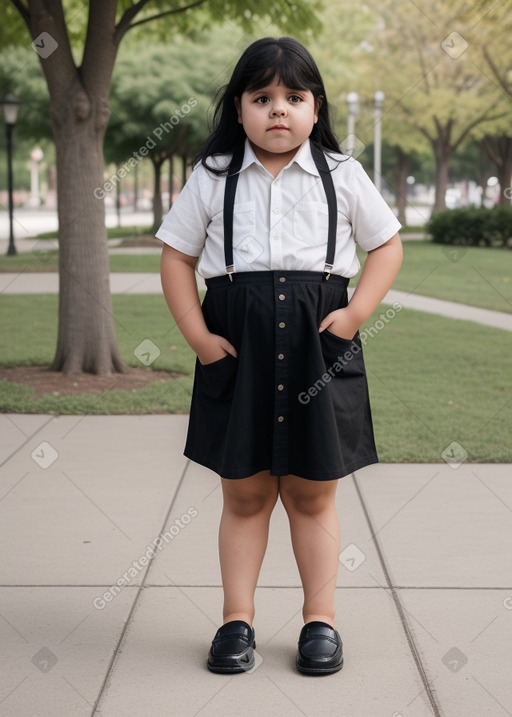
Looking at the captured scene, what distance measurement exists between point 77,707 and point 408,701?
0.90m

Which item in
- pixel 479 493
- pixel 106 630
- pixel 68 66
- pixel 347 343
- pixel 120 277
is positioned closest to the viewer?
pixel 347 343

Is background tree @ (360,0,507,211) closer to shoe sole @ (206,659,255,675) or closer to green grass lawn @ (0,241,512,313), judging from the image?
green grass lawn @ (0,241,512,313)

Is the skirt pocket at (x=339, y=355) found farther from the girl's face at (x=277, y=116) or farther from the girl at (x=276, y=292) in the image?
the girl's face at (x=277, y=116)

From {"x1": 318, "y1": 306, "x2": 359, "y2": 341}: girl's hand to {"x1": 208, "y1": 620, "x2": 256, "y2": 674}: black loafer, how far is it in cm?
92

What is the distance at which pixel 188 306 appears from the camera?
289cm

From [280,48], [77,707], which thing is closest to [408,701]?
[77,707]

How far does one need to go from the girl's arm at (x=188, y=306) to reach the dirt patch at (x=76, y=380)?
159 inches

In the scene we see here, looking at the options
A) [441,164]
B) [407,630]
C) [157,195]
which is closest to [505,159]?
[441,164]

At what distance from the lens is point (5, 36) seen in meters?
9.46

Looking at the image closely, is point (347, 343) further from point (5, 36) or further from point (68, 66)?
point (5, 36)

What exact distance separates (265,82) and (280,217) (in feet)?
1.22

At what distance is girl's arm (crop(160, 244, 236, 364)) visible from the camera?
2.83 m

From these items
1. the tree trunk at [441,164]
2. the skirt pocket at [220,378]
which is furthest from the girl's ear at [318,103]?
the tree trunk at [441,164]

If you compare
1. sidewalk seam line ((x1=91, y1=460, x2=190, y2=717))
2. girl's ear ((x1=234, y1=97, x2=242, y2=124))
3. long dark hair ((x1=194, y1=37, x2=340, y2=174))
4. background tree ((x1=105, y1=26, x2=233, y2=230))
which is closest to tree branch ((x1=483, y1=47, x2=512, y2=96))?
background tree ((x1=105, y1=26, x2=233, y2=230))
